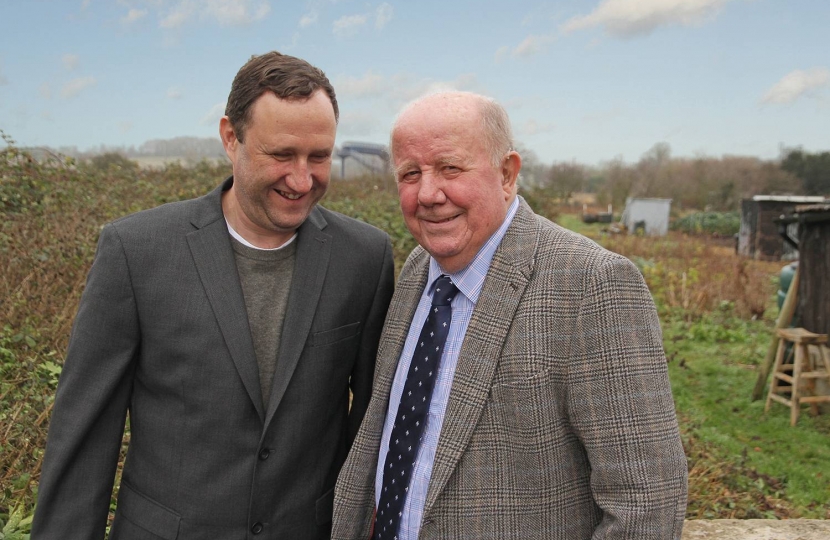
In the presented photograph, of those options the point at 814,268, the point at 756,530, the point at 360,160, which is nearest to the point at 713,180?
the point at 360,160

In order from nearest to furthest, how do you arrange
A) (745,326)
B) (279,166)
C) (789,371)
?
(279,166) → (789,371) → (745,326)

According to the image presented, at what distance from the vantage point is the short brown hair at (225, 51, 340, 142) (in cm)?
190

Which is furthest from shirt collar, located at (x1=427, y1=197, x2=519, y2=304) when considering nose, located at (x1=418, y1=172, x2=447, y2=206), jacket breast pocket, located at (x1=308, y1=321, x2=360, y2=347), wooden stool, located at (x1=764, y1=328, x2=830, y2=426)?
wooden stool, located at (x1=764, y1=328, x2=830, y2=426)

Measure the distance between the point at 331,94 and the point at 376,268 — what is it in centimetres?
61

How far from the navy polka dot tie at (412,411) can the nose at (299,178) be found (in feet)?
1.60

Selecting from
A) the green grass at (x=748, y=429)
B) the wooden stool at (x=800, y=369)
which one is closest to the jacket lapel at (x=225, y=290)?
the green grass at (x=748, y=429)

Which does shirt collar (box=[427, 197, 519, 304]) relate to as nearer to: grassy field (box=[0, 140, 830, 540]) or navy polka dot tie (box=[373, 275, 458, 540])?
navy polka dot tie (box=[373, 275, 458, 540])

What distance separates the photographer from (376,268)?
233cm

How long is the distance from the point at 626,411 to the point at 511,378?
0.29m

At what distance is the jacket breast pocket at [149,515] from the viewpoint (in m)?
1.98

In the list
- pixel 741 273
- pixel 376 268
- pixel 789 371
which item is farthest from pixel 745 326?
pixel 376 268

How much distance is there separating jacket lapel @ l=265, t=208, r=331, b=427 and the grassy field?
1.79 metres

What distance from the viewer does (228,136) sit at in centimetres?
204

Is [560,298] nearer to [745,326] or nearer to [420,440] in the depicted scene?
[420,440]
